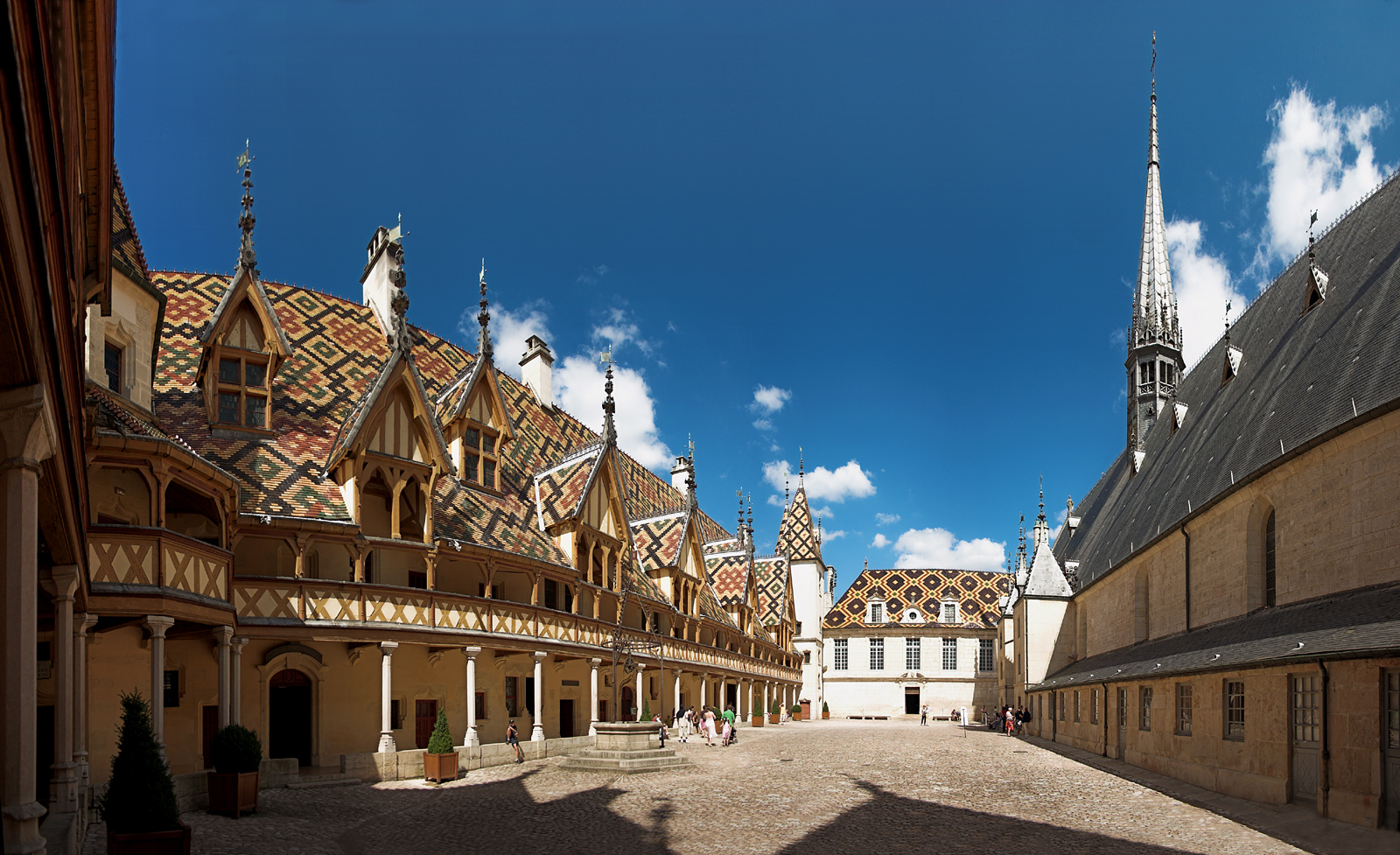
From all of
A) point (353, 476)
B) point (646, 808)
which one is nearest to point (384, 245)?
point (353, 476)

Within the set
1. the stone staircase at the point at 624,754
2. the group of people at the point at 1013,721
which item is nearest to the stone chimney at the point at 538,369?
the stone staircase at the point at 624,754

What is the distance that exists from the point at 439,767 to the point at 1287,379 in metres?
21.1

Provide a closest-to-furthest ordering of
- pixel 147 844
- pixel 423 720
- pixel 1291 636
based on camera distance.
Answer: pixel 147 844 → pixel 1291 636 → pixel 423 720

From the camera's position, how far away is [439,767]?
20.4 meters

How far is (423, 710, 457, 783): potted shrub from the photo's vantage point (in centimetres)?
2039

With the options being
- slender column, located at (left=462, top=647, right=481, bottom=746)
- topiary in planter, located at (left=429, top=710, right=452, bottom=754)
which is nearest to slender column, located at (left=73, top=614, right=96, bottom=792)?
topiary in planter, located at (left=429, top=710, right=452, bottom=754)

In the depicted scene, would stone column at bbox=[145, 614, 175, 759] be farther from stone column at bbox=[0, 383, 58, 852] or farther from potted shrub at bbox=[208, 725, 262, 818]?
stone column at bbox=[0, 383, 58, 852]

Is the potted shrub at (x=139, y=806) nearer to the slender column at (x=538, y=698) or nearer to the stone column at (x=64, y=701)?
the stone column at (x=64, y=701)

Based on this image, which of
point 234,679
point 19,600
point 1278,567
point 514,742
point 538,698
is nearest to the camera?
point 19,600

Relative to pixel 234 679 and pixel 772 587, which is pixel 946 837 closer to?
pixel 234 679

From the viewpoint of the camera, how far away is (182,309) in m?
24.1

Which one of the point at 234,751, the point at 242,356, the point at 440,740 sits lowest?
the point at 440,740

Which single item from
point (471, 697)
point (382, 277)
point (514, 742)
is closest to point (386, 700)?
point (471, 697)

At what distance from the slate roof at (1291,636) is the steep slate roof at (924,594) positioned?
50.0 metres
